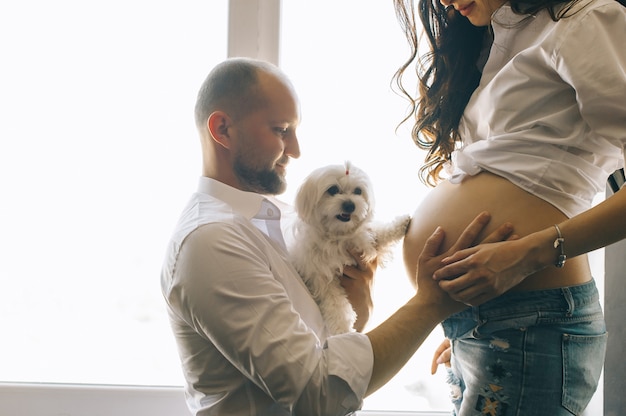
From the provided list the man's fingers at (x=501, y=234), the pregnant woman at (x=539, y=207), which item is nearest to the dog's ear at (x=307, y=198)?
the pregnant woman at (x=539, y=207)

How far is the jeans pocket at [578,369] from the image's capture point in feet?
3.64

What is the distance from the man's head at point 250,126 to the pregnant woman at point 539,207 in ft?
1.29

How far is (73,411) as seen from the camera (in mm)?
1913

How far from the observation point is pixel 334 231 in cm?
151

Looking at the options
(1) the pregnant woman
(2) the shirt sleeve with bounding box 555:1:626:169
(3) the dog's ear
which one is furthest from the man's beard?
(2) the shirt sleeve with bounding box 555:1:626:169

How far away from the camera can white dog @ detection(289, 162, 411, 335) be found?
4.80 feet

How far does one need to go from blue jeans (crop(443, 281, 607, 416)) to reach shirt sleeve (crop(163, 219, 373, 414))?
231 millimetres

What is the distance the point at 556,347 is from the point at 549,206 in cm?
26

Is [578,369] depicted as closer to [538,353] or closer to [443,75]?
[538,353]

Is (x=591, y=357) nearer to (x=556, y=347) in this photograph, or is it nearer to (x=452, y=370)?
(x=556, y=347)

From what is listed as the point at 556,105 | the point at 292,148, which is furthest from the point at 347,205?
the point at 556,105

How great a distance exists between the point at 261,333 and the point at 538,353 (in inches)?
19.9

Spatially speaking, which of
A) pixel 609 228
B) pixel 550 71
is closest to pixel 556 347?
pixel 609 228

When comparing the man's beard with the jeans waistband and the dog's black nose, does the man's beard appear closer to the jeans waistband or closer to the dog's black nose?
the dog's black nose
